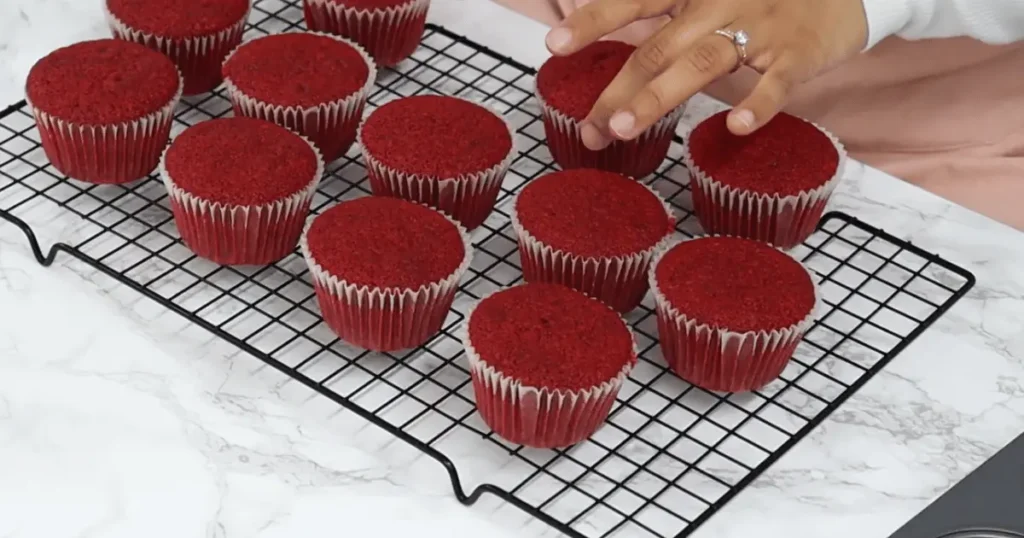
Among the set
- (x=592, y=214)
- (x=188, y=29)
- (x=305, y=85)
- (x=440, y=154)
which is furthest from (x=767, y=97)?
(x=188, y=29)

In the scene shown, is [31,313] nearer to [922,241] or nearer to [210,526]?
[210,526]

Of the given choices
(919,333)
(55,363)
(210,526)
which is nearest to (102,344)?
(55,363)

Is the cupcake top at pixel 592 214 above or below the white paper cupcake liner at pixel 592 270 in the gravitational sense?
above

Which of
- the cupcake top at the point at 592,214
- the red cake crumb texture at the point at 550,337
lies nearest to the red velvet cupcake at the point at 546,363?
the red cake crumb texture at the point at 550,337

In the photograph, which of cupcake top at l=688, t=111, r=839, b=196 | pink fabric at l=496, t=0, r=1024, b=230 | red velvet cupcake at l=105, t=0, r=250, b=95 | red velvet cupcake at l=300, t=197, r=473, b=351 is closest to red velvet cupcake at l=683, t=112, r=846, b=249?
cupcake top at l=688, t=111, r=839, b=196

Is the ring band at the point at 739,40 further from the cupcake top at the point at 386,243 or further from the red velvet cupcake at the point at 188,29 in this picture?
the red velvet cupcake at the point at 188,29

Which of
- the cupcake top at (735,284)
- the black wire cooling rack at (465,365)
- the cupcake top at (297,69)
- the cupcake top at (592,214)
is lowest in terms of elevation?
the black wire cooling rack at (465,365)

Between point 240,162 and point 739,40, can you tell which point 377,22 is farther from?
point 739,40
